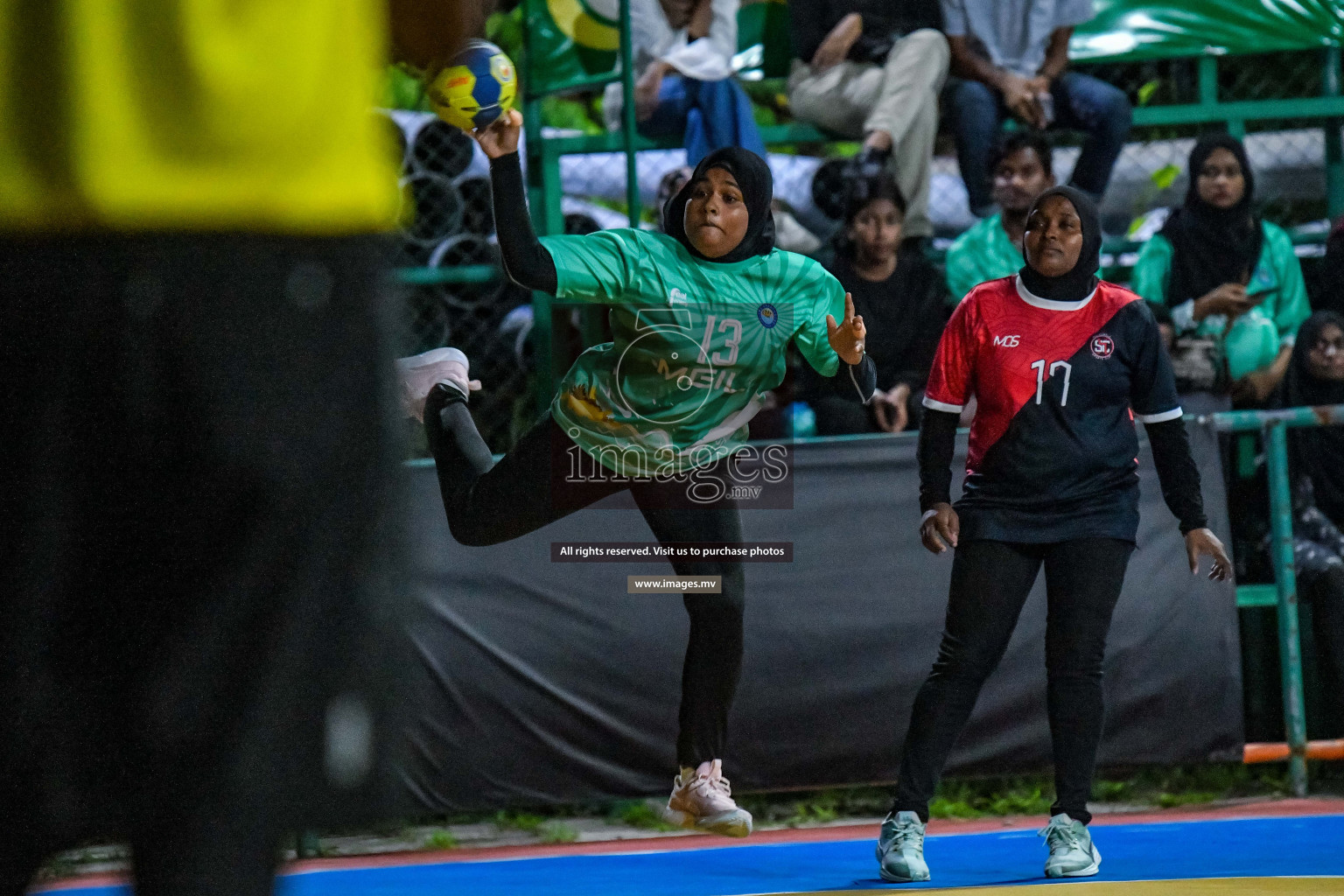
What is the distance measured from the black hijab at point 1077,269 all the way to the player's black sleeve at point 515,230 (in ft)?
4.95

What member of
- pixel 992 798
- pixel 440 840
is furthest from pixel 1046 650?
pixel 440 840

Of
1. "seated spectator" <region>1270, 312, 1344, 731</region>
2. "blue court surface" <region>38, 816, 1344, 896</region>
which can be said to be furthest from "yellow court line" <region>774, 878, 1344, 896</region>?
"seated spectator" <region>1270, 312, 1344, 731</region>

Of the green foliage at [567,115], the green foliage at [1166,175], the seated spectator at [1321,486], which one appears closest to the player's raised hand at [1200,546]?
the seated spectator at [1321,486]

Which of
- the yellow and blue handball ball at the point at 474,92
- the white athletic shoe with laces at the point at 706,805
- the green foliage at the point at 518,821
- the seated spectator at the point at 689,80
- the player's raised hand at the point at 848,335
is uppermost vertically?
the seated spectator at the point at 689,80

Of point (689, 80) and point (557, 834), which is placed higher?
point (689, 80)

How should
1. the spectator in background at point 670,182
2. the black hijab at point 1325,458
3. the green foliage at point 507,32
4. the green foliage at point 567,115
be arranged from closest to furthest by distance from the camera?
the spectator in background at point 670,182 < the black hijab at point 1325,458 < the green foliage at point 507,32 < the green foliage at point 567,115

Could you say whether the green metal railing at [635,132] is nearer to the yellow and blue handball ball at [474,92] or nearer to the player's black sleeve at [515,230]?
the player's black sleeve at [515,230]

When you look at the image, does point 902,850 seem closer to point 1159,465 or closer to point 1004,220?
point 1159,465

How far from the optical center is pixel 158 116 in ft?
3.82

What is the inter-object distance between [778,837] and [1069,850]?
3.93 ft

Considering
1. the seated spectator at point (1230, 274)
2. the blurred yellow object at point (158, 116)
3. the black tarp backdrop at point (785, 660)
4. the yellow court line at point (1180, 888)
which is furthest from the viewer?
the seated spectator at point (1230, 274)

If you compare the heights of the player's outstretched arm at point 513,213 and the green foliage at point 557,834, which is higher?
the player's outstretched arm at point 513,213

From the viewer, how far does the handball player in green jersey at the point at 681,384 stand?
4.61 meters

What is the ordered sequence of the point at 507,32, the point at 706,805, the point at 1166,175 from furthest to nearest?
the point at 507,32 < the point at 1166,175 < the point at 706,805
